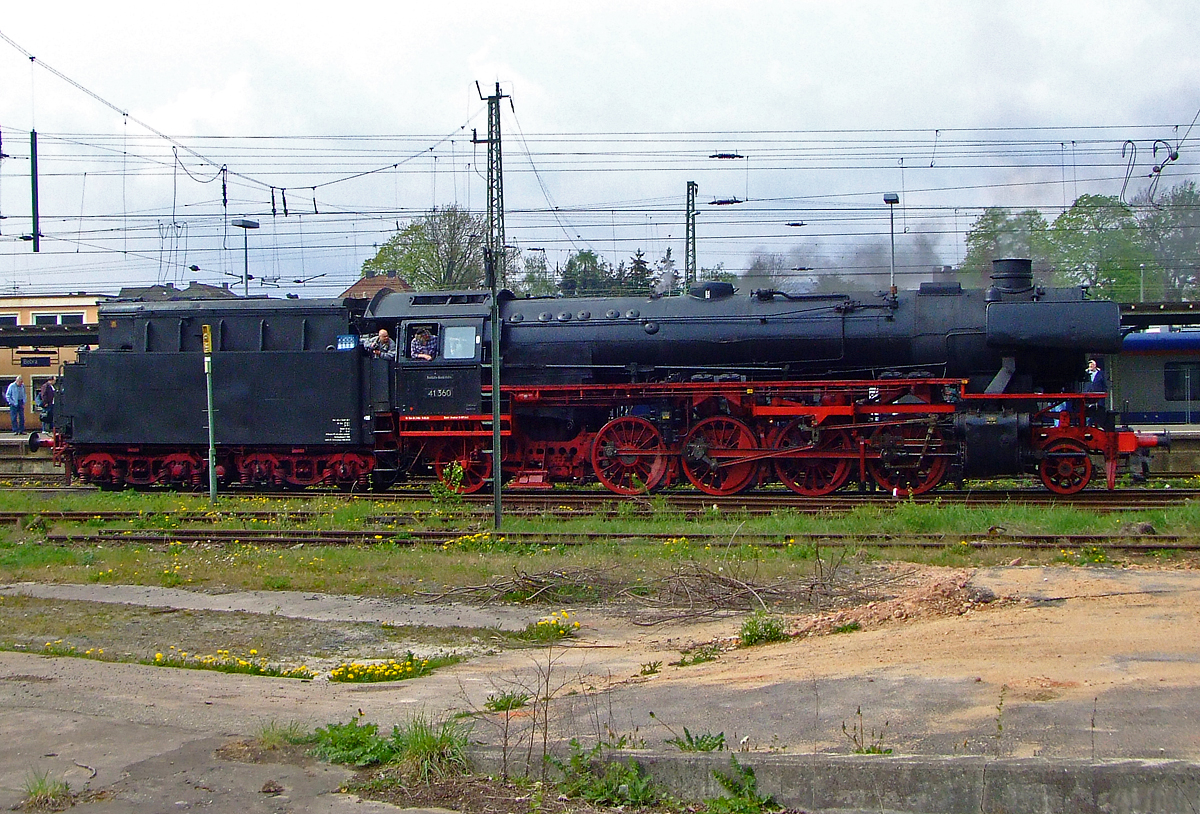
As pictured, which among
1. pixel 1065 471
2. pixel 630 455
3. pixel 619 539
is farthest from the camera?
pixel 630 455

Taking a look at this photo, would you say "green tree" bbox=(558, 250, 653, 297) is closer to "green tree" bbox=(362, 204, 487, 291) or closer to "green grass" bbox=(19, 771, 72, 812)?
A: "green tree" bbox=(362, 204, 487, 291)

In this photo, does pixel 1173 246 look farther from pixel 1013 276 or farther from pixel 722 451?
pixel 722 451

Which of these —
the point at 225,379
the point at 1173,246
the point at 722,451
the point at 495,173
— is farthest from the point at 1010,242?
the point at 225,379

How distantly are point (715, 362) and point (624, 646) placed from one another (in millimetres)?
8659

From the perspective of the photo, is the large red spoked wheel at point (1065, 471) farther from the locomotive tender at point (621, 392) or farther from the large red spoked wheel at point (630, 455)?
the large red spoked wheel at point (630, 455)

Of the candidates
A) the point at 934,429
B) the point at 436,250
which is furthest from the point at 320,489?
the point at 436,250

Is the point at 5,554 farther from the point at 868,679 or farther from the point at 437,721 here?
the point at 868,679

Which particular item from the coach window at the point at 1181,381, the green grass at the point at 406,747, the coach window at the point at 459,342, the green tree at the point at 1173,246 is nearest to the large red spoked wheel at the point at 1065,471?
the coach window at the point at 459,342

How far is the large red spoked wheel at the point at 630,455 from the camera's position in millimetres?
16656

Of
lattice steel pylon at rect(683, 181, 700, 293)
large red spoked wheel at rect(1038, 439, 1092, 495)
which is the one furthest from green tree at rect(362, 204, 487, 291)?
large red spoked wheel at rect(1038, 439, 1092, 495)

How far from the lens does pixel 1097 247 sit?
4891cm

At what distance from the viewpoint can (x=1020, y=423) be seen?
1483 cm

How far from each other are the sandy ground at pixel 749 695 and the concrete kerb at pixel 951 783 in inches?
7.7

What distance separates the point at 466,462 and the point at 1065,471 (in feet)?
31.5
